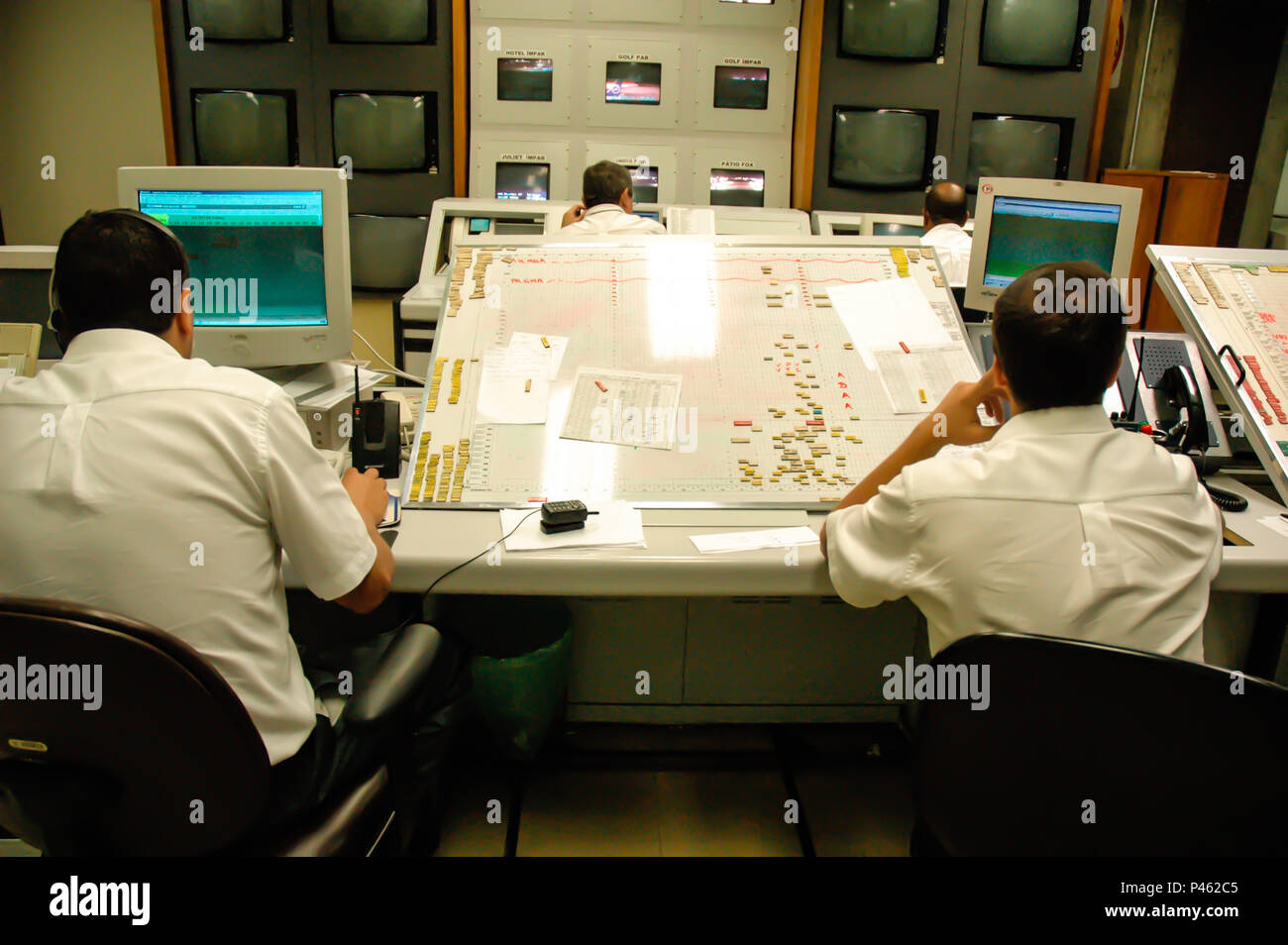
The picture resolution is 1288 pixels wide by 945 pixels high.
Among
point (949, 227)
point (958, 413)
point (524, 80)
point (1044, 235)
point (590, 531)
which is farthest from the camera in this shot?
point (524, 80)

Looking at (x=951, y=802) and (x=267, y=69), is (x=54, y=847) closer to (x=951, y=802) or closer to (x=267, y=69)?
(x=951, y=802)

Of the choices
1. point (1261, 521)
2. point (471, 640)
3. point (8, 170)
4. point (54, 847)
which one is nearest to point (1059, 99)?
point (1261, 521)

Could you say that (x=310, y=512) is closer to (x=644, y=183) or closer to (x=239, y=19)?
(x=644, y=183)

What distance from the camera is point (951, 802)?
1.04 m

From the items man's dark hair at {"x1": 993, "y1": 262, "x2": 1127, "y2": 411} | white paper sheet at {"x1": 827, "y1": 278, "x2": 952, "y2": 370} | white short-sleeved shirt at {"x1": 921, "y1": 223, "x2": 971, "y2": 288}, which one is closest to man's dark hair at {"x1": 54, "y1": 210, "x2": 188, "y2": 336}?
man's dark hair at {"x1": 993, "y1": 262, "x2": 1127, "y2": 411}

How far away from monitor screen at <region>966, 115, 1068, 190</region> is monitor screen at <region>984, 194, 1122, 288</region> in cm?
206

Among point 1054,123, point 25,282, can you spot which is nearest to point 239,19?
point 25,282

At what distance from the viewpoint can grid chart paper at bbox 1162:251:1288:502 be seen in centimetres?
174

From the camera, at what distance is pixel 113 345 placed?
108 cm

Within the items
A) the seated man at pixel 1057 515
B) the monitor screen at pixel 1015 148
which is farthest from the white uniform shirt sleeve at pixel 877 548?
the monitor screen at pixel 1015 148

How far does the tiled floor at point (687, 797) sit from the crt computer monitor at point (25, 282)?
1034mm

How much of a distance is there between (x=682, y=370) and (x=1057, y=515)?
96 centimetres

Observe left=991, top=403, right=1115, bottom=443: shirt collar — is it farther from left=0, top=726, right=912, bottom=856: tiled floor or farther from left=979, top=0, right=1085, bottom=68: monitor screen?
left=979, top=0, right=1085, bottom=68: monitor screen

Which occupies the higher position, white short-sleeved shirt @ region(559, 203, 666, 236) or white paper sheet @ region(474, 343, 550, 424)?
white short-sleeved shirt @ region(559, 203, 666, 236)
